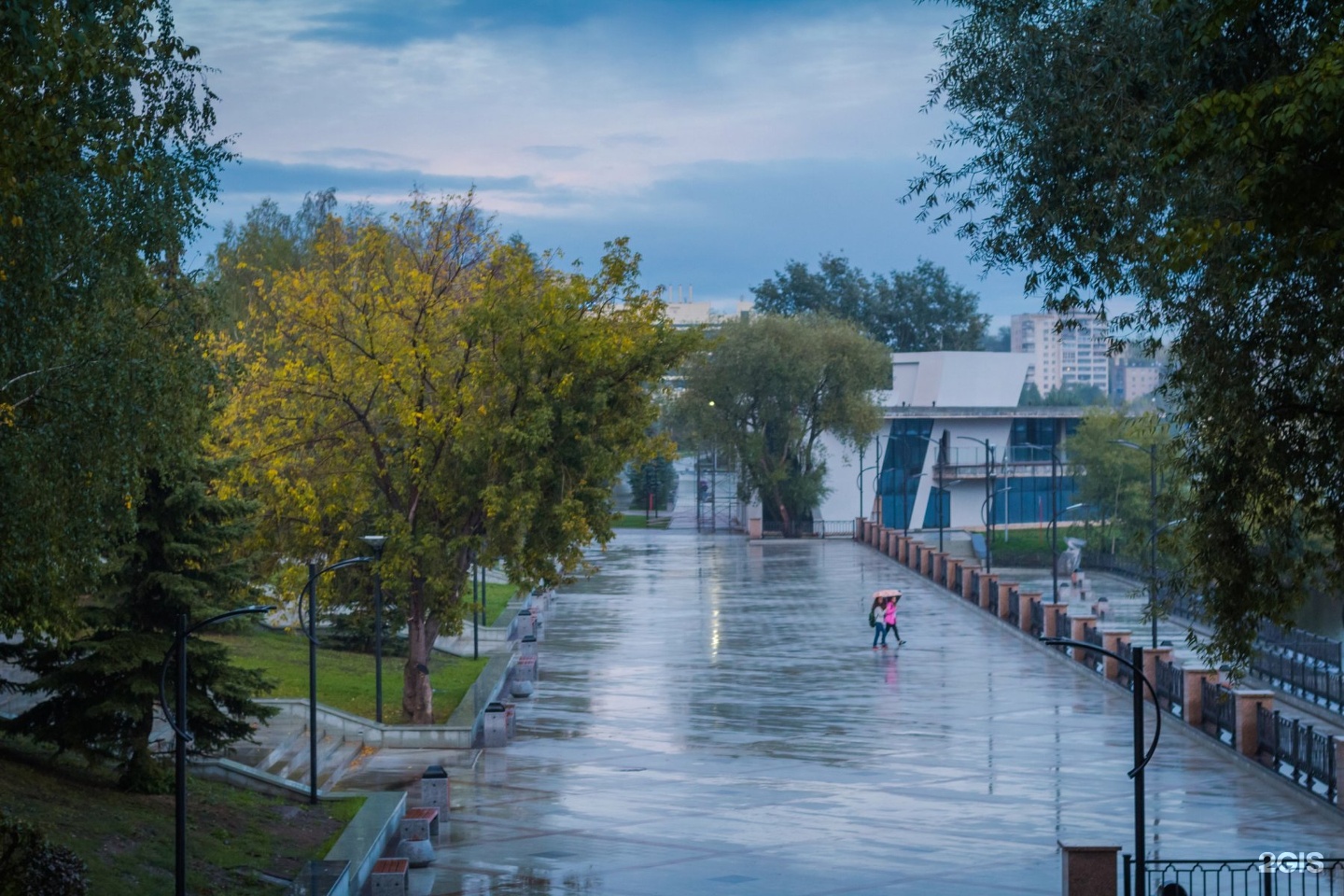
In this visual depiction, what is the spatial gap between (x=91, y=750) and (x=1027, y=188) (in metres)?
13.7

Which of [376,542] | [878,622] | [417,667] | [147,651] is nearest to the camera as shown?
[147,651]

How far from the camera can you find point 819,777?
25.2 meters

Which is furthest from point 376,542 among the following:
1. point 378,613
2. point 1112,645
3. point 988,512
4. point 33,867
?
point 988,512

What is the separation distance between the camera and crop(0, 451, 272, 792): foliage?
19.5 metres

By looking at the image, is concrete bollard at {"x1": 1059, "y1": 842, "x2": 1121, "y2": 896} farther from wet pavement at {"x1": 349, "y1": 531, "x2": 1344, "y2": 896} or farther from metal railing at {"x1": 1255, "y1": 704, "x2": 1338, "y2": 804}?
metal railing at {"x1": 1255, "y1": 704, "x2": 1338, "y2": 804}

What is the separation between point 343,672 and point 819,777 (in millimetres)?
14841

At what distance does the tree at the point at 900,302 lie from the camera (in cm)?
13200

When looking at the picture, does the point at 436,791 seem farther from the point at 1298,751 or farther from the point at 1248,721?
the point at 1248,721

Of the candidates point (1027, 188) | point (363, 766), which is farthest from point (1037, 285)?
point (363, 766)

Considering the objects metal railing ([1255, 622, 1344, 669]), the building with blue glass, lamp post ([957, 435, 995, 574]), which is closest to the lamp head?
metal railing ([1255, 622, 1344, 669])

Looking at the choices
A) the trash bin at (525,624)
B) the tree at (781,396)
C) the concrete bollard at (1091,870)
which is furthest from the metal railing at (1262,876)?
the tree at (781,396)

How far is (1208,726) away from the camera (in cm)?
2862

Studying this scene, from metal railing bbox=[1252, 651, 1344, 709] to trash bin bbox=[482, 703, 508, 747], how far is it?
1419 centimetres

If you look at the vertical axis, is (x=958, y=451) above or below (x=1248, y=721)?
above
